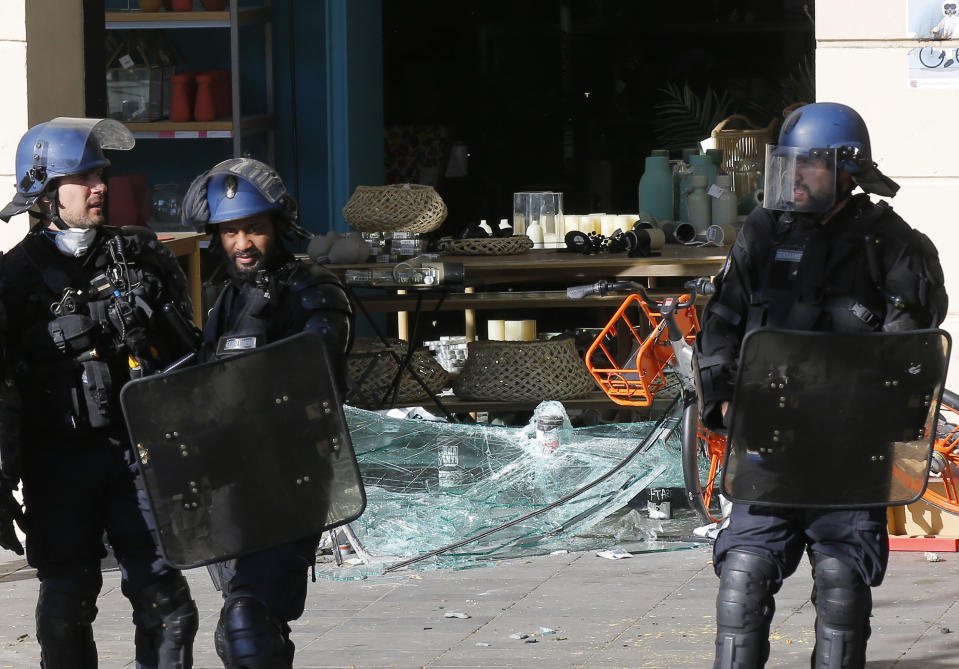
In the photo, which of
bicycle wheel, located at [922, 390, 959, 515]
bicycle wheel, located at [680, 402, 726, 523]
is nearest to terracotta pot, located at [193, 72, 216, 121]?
bicycle wheel, located at [680, 402, 726, 523]

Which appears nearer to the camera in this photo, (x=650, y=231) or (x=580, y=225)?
(x=650, y=231)

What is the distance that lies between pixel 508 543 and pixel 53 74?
2.64 metres

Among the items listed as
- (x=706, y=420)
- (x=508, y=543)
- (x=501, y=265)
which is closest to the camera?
(x=706, y=420)

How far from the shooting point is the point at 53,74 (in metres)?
6.34

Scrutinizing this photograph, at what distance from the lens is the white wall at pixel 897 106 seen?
599 centimetres

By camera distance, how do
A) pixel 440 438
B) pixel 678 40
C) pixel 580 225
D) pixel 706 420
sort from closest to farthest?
1. pixel 706 420
2. pixel 440 438
3. pixel 580 225
4. pixel 678 40

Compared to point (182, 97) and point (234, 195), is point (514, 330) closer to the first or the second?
point (182, 97)

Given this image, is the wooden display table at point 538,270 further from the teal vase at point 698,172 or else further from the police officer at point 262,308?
the police officer at point 262,308

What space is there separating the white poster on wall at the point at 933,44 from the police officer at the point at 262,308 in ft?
9.53

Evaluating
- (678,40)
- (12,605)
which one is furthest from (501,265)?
(678,40)

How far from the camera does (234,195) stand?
3979 millimetres

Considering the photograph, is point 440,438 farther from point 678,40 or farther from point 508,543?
point 678,40

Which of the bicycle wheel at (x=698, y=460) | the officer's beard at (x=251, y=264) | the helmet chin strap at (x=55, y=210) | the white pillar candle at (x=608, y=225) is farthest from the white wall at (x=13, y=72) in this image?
the white pillar candle at (x=608, y=225)

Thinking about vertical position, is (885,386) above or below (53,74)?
below
